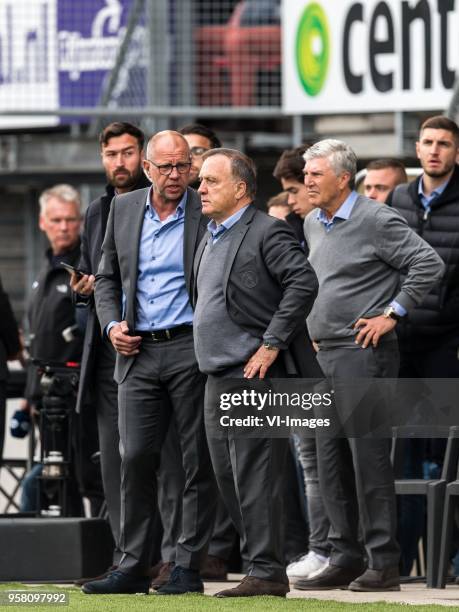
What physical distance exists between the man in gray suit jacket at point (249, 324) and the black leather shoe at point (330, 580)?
66 cm

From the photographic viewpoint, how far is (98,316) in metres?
9.34

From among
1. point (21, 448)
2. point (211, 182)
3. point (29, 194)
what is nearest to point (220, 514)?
point (211, 182)

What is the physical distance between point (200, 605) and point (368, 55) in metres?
7.00

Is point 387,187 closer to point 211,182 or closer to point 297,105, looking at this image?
point 211,182

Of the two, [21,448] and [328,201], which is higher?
[328,201]

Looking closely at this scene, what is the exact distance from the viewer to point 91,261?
1015 cm

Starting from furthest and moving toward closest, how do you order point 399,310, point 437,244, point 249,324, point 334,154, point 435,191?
point 435,191
point 437,244
point 334,154
point 399,310
point 249,324

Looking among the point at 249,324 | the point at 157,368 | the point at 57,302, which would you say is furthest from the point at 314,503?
the point at 57,302

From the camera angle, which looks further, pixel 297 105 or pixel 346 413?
pixel 297 105

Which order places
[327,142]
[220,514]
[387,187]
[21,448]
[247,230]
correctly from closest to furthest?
[247,230], [327,142], [220,514], [387,187], [21,448]

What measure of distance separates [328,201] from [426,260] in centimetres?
59

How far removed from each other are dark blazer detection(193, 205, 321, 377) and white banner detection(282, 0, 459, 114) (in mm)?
5573

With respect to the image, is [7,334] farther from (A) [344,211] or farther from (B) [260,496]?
(B) [260,496]

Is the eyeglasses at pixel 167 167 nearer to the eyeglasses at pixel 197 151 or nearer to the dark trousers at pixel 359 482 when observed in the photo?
the dark trousers at pixel 359 482
